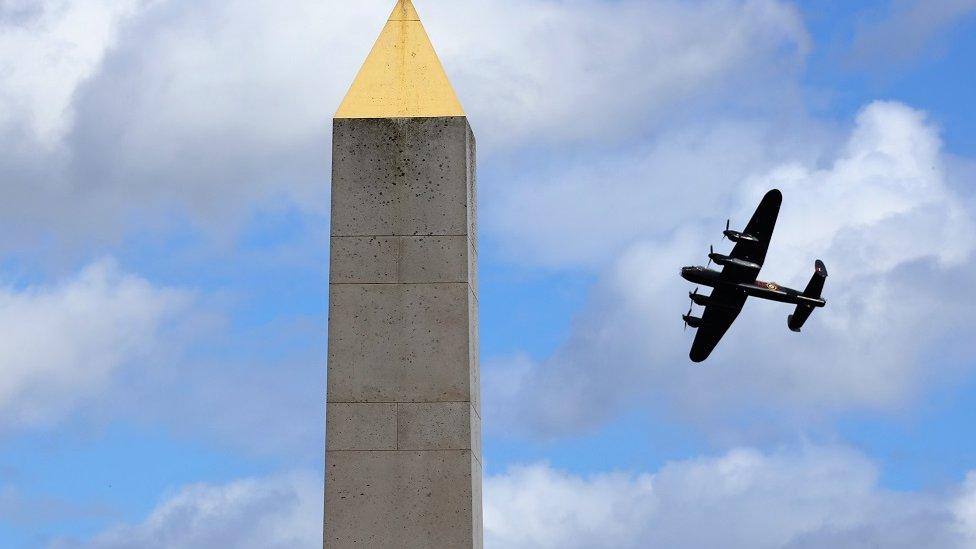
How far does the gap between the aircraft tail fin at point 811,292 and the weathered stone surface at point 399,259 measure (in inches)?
1723

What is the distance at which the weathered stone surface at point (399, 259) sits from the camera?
1697 cm

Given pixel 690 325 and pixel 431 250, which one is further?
pixel 690 325

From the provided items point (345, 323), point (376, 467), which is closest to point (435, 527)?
point (376, 467)

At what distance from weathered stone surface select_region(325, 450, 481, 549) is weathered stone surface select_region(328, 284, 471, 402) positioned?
62 centimetres

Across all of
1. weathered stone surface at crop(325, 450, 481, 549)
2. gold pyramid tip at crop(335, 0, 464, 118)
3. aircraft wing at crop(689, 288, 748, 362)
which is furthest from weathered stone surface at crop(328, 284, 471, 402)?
aircraft wing at crop(689, 288, 748, 362)

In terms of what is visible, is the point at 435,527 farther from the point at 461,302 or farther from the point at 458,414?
the point at 461,302

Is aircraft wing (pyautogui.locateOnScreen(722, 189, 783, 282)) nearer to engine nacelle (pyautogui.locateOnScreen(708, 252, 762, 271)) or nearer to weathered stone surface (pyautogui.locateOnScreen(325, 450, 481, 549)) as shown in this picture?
engine nacelle (pyautogui.locateOnScreen(708, 252, 762, 271))

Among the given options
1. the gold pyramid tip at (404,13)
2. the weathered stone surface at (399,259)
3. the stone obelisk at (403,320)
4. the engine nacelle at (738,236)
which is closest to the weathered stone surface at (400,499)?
the stone obelisk at (403,320)

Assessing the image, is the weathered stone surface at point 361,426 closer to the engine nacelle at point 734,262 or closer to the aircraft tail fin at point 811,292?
the engine nacelle at point 734,262

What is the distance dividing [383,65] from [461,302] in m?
2.85

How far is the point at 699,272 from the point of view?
54.9 m

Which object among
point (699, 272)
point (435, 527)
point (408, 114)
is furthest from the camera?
point (699, 272)

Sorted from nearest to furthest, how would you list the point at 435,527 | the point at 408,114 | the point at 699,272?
the point at 435,527
the point at 408,114
the point at 699,272

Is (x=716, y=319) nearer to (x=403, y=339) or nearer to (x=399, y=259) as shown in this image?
(x=399, y=259)
